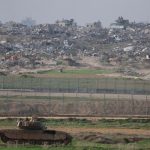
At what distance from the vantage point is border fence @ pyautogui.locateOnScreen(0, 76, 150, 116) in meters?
62.0

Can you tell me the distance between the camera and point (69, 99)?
220 feet

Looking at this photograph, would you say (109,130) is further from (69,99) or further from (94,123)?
(69,99)

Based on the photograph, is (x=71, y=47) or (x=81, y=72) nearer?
(x=81, y=72)

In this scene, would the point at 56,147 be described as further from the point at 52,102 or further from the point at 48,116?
the point at 52,102

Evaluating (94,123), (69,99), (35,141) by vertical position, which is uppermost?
(69,99)

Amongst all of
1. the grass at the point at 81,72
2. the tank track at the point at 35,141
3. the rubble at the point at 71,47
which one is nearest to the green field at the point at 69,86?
the grass at the point at 81,72

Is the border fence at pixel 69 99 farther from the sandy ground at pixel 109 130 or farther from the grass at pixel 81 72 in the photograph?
the grass at pixel 81 72

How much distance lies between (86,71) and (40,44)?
39.5m

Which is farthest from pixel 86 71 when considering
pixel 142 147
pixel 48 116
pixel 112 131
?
pixel 142 147

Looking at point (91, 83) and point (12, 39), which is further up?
point (12, 39)

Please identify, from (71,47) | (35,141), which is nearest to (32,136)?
(35,141)

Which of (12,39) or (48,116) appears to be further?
(12,39)

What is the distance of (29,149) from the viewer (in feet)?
112

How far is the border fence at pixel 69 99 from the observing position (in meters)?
62.0
